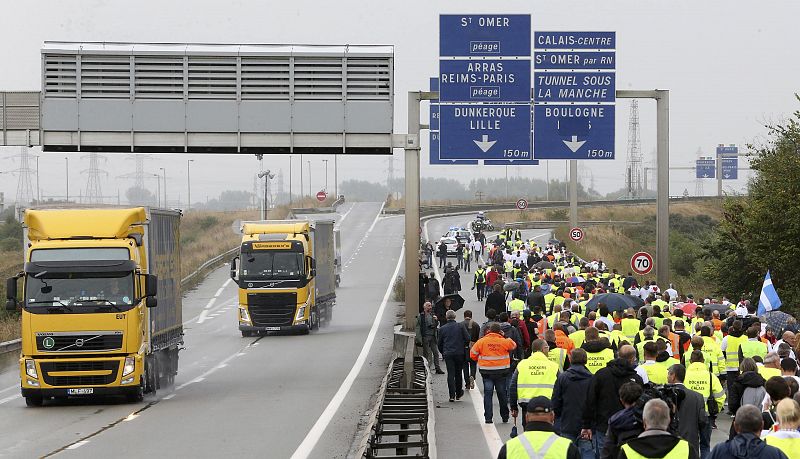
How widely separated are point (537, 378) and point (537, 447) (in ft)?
20.1

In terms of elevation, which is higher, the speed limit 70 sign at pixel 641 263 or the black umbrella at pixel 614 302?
the speed limit 70 sign at pixel 641 263

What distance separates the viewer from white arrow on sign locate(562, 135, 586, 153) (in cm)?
3450

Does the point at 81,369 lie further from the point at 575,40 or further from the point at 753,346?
the point at 575,40

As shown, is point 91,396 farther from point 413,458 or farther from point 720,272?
point 720,272

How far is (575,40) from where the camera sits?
35.4 m

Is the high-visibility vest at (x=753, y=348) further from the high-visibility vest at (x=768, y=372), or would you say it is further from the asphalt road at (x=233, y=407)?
the asphalt road at (x=233, y=407)

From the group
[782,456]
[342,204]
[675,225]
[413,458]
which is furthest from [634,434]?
[342,204]

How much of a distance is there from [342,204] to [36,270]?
116332 mm

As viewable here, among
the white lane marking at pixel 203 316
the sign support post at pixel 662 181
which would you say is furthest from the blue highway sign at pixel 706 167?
the sign support post at pixel 662 181

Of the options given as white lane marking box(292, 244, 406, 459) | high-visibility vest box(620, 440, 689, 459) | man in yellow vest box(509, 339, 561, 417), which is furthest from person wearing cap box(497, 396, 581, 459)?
white lane marking box(292, 244, 406, 459)

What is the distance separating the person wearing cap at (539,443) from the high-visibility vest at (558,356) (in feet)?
24.7

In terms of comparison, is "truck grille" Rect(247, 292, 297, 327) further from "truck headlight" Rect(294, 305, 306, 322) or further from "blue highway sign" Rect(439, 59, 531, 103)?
"blue highway sign" Rect(439, 59, 531, 103)

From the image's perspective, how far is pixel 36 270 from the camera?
865 inches

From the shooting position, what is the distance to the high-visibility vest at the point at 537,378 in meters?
13.9
